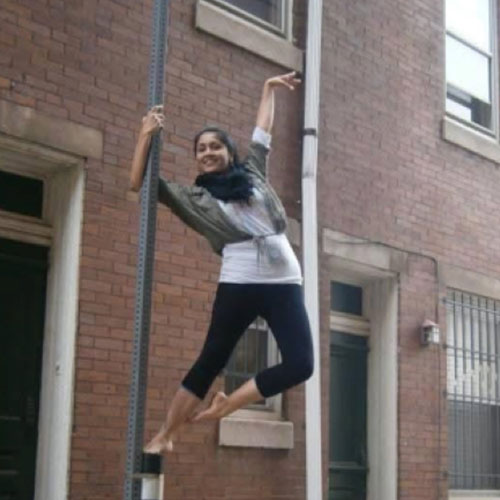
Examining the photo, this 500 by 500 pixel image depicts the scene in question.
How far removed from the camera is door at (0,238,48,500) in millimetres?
7324

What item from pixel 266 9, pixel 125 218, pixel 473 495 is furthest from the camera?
pixel 473 495

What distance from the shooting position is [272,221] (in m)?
5.04

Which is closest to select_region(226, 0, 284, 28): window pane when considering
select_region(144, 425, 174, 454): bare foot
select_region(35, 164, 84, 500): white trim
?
select_region(35, 164, 84, 500): white trim

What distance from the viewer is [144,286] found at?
4.30m

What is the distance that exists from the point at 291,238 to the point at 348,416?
195cm

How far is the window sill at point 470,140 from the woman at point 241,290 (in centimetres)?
641

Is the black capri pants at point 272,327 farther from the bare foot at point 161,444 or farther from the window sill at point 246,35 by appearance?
the window sill at point 246,35

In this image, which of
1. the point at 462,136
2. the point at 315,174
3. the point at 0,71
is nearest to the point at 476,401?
the point at 462,136

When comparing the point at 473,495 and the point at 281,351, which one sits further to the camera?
the point at 473,495

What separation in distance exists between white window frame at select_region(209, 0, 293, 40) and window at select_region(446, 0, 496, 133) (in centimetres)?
257

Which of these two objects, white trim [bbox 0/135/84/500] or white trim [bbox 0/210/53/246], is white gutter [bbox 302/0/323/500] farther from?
white trim [bbox 0/210/53/246]

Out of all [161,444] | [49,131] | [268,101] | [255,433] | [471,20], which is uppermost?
[471,20]

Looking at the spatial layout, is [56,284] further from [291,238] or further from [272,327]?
[272,327]

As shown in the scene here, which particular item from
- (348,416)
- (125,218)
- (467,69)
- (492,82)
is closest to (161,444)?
(125,218)
